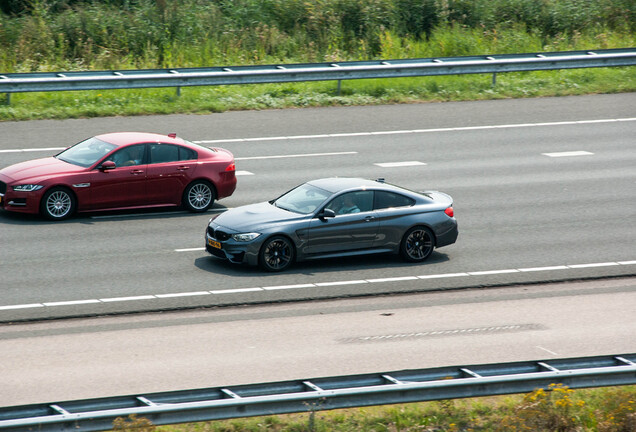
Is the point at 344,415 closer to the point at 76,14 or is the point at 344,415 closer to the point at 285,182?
the point at 285,182

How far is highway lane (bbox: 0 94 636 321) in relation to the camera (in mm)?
14594

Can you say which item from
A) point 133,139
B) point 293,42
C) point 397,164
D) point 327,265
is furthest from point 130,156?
point 293,42

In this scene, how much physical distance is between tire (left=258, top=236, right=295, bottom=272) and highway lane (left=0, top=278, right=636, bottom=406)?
1.49 meters

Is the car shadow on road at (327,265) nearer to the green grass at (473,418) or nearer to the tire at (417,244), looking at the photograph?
the tire at (417,244)

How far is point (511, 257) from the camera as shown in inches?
649

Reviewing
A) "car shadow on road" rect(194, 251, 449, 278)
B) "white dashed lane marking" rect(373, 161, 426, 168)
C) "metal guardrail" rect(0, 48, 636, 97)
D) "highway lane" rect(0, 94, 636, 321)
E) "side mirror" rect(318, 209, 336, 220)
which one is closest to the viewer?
"highway lane" rect(0, 94, 636, 321)

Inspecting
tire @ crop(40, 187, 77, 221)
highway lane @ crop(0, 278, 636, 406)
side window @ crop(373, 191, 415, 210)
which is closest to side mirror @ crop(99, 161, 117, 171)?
tire @ crop(40, 187, 77, 221)

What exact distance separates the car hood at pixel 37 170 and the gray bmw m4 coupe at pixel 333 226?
3346 mm

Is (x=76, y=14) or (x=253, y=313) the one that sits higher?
(x=76, y=14)

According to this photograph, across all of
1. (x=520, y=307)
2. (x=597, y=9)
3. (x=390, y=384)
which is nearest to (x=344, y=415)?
(x=390, y=384)

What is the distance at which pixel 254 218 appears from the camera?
51.1 feet

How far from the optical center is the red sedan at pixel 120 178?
1723cm

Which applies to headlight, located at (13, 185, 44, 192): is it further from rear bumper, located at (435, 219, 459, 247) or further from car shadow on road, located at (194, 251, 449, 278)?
rear bumper, located at (435, 219, 459, 247)

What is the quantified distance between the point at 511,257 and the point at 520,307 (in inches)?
99.4
